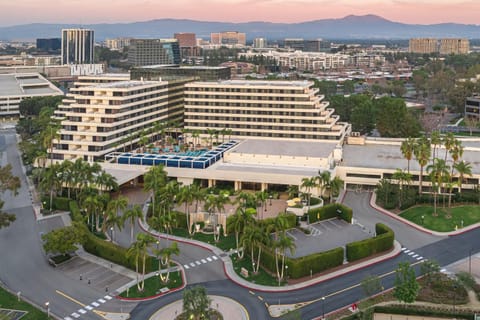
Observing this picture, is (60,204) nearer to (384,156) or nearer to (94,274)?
(94,274)

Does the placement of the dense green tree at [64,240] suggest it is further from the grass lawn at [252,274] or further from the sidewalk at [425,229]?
the sidewalk at [425,229]

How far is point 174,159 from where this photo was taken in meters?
103

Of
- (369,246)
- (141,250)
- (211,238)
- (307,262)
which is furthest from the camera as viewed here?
(211,238)

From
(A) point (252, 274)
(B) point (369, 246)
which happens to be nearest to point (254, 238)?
(A) point (252, 274)

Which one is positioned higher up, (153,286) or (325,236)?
(325,236)

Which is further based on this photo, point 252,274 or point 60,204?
point 60,204

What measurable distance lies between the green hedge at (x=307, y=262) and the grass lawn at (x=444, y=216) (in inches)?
875

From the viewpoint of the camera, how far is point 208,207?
7356 cm

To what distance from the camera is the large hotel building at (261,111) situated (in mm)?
121062

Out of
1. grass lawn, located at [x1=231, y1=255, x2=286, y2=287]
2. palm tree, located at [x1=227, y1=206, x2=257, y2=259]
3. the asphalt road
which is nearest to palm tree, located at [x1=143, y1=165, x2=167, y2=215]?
palm tree, located at [x1=227, y1=206, x2=257, y2=259]

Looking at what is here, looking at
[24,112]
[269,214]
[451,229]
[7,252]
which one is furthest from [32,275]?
[24,112]

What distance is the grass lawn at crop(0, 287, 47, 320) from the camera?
170 feet

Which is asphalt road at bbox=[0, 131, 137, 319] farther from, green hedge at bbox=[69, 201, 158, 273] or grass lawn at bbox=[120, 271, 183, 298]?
green hedge at bbox=[69, 201, 158, 273]

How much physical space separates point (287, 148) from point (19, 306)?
2685 inches
